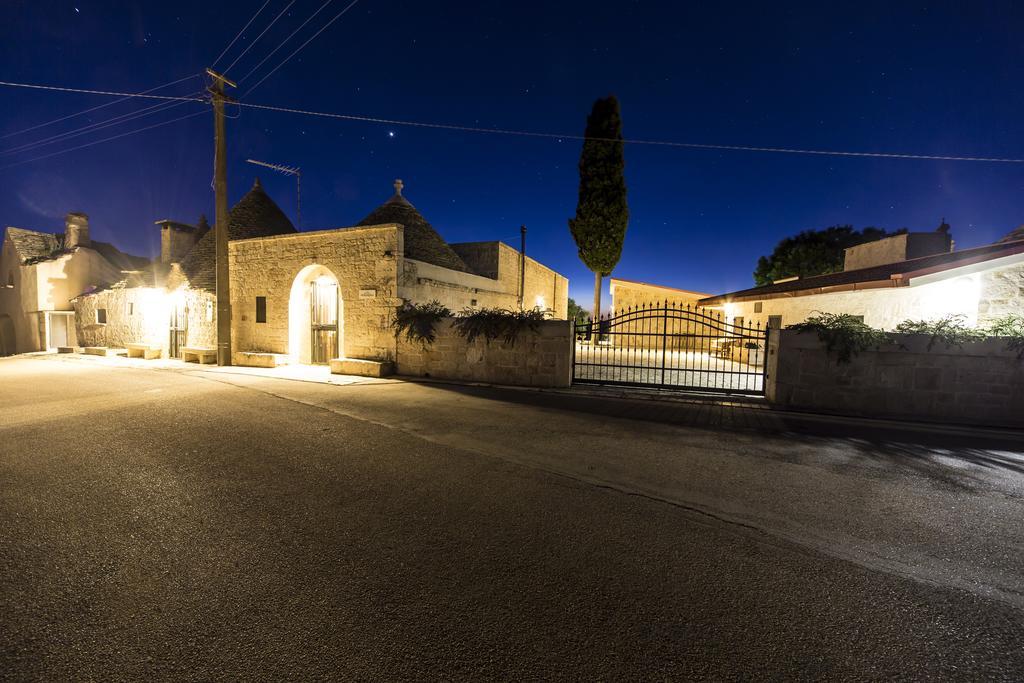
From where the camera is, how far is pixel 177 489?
3707 mm

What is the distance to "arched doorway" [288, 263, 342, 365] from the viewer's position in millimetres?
13342

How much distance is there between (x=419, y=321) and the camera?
10906 mm

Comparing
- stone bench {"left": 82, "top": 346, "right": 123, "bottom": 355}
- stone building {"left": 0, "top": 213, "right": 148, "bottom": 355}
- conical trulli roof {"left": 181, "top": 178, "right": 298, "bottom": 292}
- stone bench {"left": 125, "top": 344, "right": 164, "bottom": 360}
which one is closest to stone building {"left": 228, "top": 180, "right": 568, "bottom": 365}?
conical trulli roof {"left": 181, "top": 178, "right": 298, "bottom": 292}

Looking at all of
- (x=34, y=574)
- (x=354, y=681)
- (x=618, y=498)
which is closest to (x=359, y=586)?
(x=354, y=681)

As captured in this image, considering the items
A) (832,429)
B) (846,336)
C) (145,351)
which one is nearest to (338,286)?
(145,351)

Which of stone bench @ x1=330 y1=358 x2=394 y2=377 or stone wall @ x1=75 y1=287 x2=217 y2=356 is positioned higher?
stone wall @ x1=75 y1=287 x2=217 y2=356

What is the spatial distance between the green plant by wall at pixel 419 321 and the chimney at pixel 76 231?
82.8 feet

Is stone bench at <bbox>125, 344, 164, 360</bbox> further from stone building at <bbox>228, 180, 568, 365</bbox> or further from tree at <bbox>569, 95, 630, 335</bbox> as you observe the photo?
tree at <bbox>569, 95, 630, 335</bbox>

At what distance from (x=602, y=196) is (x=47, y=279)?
30.6 metres

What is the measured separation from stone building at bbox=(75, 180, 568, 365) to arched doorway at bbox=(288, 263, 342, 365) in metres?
0.03

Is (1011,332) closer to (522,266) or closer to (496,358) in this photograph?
(496,358)

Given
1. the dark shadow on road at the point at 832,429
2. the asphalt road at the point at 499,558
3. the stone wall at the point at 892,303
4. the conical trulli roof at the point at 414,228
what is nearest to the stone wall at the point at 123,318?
the conical trulli roof at the point at 414,228

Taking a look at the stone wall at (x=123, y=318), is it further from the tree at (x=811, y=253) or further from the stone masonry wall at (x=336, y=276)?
the tree at (x=811, y=253)

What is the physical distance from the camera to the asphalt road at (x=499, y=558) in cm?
192
